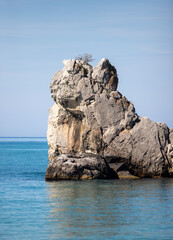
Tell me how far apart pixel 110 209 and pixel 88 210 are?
1256 millimetres

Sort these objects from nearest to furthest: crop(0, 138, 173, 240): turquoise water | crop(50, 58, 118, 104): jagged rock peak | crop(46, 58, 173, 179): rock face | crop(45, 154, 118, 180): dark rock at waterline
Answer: crop(0, 138, 173, 240): turquoise water < crop(45, 154, 118, 180): dark rock at waterline < crop(46, 58, 173, 179): rock face < crop(50, 58, 118, 104): jagged rock peak

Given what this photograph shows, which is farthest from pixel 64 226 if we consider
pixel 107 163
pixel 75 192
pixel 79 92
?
pixel 79 92

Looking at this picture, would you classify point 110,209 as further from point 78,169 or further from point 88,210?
point 78,169

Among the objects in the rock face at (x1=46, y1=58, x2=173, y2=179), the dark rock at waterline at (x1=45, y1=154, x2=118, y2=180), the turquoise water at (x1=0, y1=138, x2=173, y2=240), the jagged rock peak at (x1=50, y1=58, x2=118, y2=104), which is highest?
the jagged rock peak at (x1=50, y1=58, x2=118, y2=104)

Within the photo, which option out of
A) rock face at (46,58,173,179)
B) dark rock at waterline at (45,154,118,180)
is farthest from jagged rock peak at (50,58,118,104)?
dark rock at waterline at (45,154,118,180)

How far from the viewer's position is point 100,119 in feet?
127

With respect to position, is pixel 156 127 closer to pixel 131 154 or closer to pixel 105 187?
pixel 131 154

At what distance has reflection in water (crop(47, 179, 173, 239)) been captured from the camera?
19.7 metres

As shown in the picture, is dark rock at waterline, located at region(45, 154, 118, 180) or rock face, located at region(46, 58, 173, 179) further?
rock face, located at region(46, 58, 173, 179)

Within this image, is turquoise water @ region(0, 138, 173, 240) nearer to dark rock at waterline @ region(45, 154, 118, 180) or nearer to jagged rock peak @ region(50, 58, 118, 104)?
dark rock at waterline @ region(45, 154, 118, 180)

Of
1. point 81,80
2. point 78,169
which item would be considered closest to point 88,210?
point 78,169

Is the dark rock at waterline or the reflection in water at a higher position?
the dark rock at waterline

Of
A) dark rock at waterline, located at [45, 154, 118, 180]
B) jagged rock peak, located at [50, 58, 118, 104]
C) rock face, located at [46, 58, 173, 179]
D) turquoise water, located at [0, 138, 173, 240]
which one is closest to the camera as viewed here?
turquoise water, located at [0, 138, 173, 240]

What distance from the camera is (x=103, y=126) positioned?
127 ft
